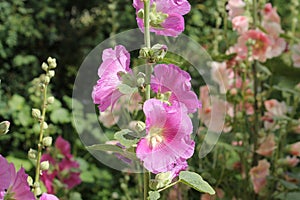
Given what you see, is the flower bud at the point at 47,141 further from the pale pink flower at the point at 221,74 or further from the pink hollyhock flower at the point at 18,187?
the pale pink flower at the point at 221,74

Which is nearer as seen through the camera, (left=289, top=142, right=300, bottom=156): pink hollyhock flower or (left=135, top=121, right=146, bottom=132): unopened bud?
(left=135, top=121, right=146, bottom=132): unopened bud

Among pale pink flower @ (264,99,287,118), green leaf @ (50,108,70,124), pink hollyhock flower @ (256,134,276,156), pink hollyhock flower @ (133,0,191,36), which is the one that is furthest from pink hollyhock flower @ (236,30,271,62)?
pink hollyhock flower @ (133,0,191,36)

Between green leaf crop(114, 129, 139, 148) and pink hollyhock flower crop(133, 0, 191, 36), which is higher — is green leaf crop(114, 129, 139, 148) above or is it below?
below

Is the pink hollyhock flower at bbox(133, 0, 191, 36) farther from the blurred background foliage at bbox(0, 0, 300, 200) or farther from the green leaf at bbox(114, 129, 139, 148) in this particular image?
the blurred background foliage at bbox(0, 0, 300, 200)

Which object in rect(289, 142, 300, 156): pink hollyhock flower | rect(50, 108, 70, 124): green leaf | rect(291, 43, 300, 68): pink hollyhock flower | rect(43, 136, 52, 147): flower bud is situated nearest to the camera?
rect(43, 136, 52, 147): flower bud

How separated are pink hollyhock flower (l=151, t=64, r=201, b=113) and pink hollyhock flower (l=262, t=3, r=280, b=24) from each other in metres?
0.97

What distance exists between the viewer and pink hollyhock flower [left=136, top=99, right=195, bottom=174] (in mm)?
778

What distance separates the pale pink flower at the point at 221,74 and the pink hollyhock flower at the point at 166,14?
0.79 meters

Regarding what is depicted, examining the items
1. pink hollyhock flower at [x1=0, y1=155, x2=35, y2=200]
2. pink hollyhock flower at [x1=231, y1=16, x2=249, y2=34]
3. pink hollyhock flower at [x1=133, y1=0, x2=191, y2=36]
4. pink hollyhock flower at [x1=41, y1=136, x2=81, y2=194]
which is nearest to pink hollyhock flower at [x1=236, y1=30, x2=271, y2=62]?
pink hollyhock flower at [x1=231, y1=16, x2=249, y2=34]

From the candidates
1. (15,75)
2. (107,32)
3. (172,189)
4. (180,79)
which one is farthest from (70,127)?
(180,79)

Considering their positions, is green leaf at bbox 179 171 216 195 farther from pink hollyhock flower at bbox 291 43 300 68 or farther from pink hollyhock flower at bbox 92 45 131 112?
pink hollyhock flower at bbox 291 43 300 68

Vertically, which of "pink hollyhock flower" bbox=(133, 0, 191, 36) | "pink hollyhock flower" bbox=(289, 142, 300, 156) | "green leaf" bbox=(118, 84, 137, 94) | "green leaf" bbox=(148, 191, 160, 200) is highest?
"pink hollyhock flower" bbox=(133, 0, 191, 36)

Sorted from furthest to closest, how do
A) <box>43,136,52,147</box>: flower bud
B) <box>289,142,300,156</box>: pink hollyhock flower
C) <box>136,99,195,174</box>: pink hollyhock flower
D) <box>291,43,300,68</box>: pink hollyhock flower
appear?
<box>291,43,300,68</box>: pink hollyhock flower < <box>289,142,300,156</box>: pink hollyhock flower < <box>43,136,52,147</box>: flower bud < <box>136,99,195,174</box>: pink hollyhock flower

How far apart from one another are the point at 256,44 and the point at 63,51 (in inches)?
53.0
